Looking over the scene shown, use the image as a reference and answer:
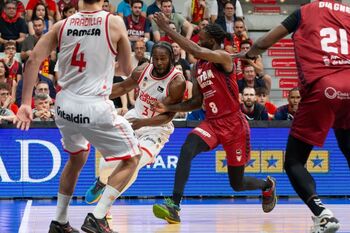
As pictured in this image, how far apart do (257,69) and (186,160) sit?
21.5 feet

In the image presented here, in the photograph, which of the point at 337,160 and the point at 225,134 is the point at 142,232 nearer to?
the point at 225,134

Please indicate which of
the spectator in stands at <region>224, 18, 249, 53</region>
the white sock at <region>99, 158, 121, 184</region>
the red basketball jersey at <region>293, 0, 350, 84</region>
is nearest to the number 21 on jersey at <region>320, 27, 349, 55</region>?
the red basketball jersey at <region>293, 0, 350, 84</region>

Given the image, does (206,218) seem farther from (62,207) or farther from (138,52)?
(138,52)

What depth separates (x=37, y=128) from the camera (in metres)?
14.1

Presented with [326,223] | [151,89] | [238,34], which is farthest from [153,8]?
[326,223]

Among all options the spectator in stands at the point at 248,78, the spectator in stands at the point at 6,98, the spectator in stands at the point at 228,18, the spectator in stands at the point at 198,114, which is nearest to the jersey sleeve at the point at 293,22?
the spectator in stands at the point at 198,114

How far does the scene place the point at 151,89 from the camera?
11.0 metres

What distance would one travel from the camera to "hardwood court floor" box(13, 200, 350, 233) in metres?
10.0

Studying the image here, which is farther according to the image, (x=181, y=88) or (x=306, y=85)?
(x=181, y=88)

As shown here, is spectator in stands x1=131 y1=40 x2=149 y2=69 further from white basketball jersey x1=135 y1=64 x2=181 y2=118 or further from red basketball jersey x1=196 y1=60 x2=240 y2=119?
red basketball jersey x1=196 y1=60 x2=240 y2=119

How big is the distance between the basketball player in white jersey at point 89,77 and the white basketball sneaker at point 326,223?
1.75m

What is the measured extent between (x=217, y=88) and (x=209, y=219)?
1610 millimetres

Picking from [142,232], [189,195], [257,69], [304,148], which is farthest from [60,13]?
[304,148]

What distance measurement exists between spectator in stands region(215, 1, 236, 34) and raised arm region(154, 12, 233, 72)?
788 centimetres
